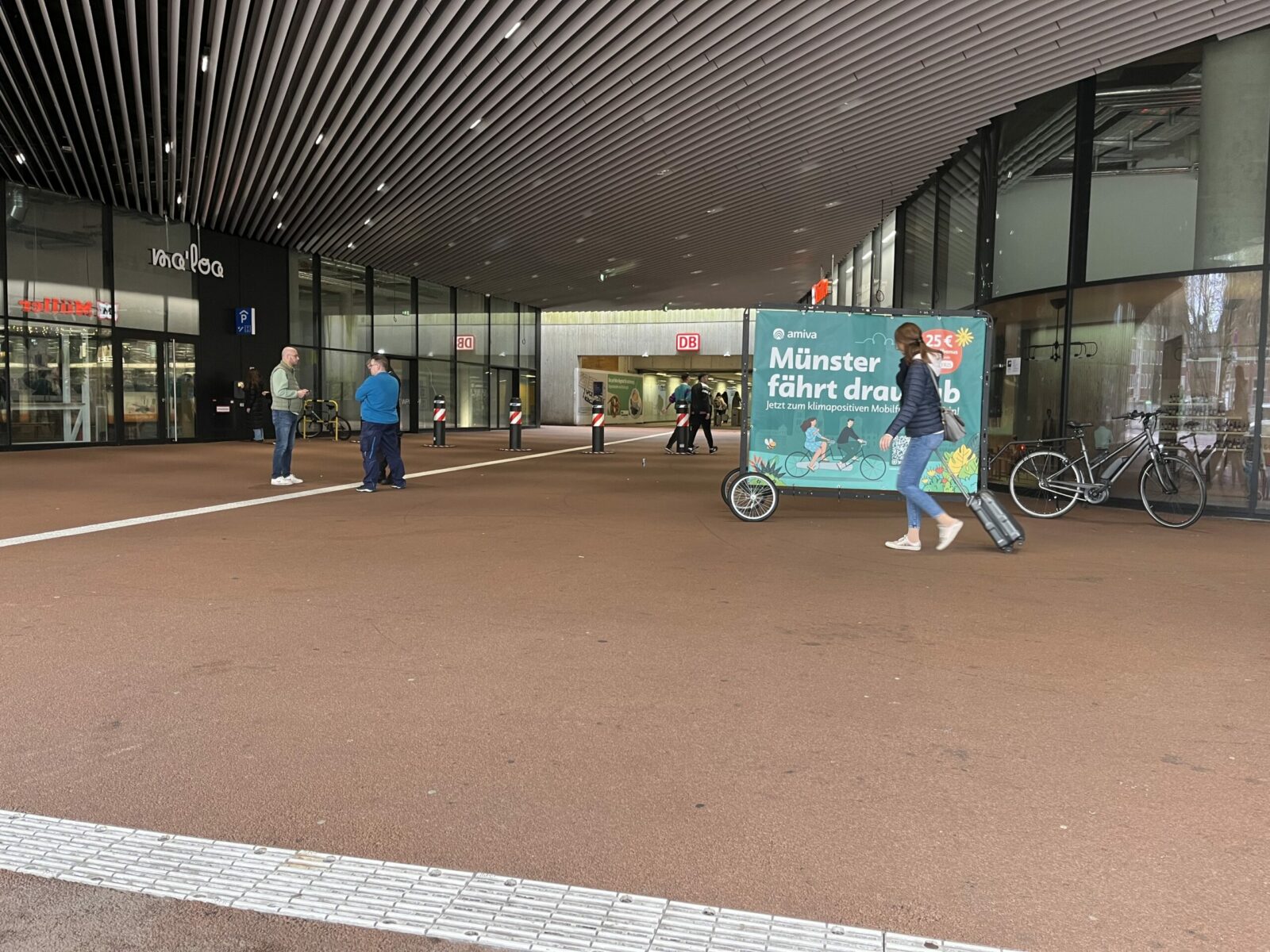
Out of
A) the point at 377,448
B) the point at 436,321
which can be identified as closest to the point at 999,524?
the point at 377,448

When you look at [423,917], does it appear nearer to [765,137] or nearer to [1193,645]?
[1193,645]

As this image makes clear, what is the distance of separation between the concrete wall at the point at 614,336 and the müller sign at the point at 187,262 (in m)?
20.4

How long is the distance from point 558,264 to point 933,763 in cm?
2272

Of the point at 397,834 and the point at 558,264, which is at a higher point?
the point at 558,264

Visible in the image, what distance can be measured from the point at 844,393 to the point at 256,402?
1596 centimetres

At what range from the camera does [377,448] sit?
10781 millimetres

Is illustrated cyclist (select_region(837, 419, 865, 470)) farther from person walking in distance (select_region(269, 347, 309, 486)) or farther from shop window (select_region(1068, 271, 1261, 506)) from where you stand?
person walking in distance (select_region(269, 347, 309, 486))

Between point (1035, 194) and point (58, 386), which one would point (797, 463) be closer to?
point (1035, 194)

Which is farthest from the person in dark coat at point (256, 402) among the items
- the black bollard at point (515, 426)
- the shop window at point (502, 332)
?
the shop window at point (502, 332)

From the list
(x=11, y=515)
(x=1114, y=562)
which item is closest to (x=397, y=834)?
(x=1114, y=562)

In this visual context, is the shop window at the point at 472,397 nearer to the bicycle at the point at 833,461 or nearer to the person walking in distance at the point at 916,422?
the bicycle at the point at 833,461

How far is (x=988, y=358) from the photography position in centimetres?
871

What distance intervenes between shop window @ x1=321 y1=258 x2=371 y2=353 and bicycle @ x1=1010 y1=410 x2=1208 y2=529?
1854cm

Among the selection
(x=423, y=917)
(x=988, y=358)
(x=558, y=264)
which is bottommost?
(x=423, y=917)
